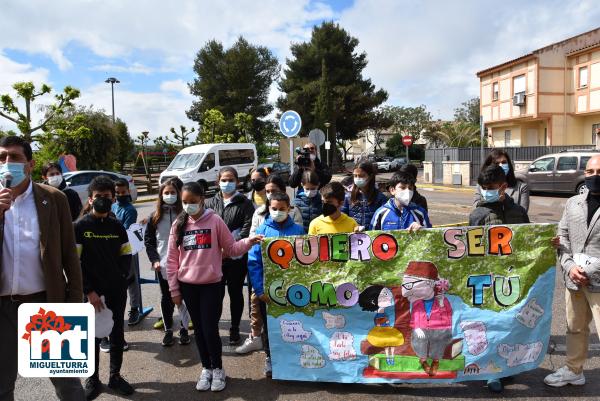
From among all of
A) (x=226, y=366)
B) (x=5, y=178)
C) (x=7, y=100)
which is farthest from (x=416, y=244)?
(x=7, y=100)

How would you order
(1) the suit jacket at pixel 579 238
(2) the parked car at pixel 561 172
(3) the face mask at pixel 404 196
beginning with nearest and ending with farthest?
(1) the suit jacket at pixel 579 238
(3) the face mask at pixel 404 196
(2) the parked car at pixel 561 172

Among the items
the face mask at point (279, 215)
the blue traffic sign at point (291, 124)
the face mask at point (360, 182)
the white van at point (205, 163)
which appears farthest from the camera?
the white van at point (205, 163)

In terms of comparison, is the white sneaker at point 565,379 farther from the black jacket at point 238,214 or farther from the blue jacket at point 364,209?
the black jacket at point 238,214

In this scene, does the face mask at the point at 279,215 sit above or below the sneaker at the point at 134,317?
above

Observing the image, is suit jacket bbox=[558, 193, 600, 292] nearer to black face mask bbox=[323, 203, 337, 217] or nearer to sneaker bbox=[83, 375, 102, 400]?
black face mask bbox=[323, 203, 337, 217]

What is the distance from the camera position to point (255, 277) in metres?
3.91

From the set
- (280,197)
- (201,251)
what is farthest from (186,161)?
(201,251)

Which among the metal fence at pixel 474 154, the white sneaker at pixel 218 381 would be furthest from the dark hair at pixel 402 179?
the metal fence at pixel 474 154

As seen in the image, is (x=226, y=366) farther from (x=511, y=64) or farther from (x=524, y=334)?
(x=511, y=64)

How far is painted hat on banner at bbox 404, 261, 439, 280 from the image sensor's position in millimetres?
3686

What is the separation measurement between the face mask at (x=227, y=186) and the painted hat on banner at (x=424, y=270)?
2.12 meters

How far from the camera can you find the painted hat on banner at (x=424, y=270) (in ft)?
12.1

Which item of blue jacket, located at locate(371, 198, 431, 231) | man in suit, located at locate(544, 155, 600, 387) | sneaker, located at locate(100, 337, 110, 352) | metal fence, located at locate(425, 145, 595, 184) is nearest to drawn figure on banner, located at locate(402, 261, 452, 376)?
blue jacket, located at locate(371, 198, 431, 231)

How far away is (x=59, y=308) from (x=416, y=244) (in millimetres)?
2631
